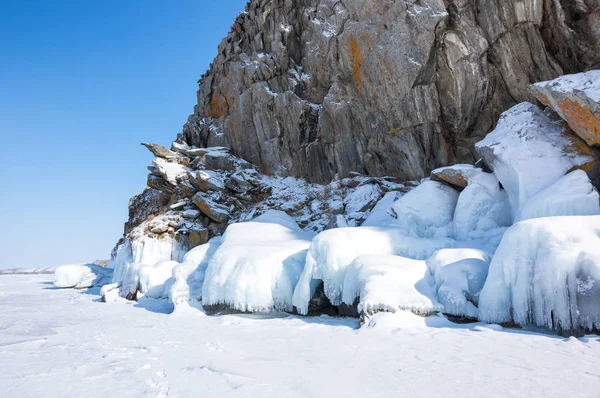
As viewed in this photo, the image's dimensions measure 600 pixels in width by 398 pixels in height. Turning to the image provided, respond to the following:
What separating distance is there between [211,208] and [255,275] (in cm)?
1054

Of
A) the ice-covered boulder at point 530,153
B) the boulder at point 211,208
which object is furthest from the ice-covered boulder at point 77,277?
the ice-covered boulder at point 530,153

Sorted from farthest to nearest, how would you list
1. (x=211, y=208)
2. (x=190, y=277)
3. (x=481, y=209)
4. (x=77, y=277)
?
(x=77, y=277) < (x=211, y=208) < (x=190, y=277) < (x=481, y=209)

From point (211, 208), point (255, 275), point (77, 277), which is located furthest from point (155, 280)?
point (77, 277)

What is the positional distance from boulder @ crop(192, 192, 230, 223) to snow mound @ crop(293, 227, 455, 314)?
430 inches

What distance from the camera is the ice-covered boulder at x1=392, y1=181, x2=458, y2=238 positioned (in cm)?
1016

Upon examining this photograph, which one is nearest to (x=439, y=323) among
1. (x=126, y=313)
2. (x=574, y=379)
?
(x=574, y=379)

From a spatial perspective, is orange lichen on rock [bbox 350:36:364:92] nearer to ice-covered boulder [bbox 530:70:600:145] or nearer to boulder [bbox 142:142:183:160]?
ice-covered boulder [bbox 530:70:600:145]

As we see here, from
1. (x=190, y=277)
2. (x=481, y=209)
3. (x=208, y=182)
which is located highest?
(x=208, y=182)

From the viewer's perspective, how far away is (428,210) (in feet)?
33.9

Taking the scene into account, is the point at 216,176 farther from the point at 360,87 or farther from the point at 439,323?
the point at 439,323

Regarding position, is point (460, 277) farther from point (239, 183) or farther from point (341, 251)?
point (239, 183)

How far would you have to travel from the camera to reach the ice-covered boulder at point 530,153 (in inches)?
327

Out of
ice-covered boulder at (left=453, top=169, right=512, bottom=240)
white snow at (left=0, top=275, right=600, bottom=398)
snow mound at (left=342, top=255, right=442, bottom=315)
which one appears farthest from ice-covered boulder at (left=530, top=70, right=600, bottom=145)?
white snow at (left=0, top=275, right=600, bottom=398)

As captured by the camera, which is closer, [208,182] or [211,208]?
[211,208]
